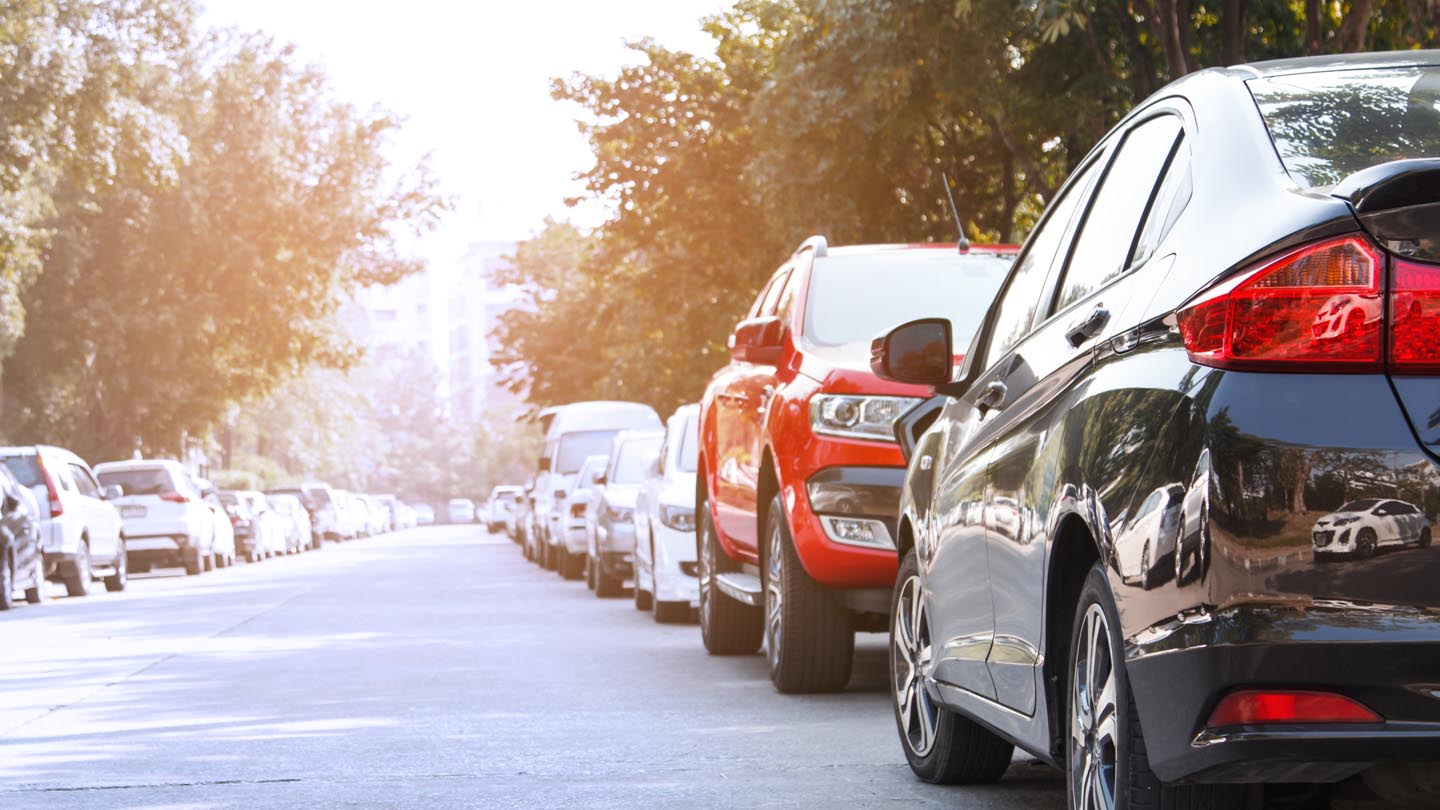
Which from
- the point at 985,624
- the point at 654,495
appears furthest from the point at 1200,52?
the point at 985,624

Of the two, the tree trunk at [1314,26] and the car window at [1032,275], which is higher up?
the tree trunk at [1314,26]

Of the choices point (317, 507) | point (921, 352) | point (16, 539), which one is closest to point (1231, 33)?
point (921, 352)

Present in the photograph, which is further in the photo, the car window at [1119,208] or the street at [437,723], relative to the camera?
the street at [437,723]

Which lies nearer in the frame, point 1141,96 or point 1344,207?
point 1344,207

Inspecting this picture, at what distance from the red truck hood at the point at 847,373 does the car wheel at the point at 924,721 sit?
202cm

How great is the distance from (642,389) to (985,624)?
32.3 metres

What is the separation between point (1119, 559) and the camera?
3.70m

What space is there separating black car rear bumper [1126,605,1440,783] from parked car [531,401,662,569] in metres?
21.7

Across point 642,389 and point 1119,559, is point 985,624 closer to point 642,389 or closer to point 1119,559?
point 1119,559

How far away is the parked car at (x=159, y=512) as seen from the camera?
3145 centimetres

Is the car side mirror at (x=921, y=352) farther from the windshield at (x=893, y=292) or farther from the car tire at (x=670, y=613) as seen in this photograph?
the car tire at (x=670, y=613)

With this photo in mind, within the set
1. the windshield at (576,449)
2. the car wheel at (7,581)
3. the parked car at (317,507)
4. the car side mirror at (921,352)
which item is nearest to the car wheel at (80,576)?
the car wheel at (7,581)

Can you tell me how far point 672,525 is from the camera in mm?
15117

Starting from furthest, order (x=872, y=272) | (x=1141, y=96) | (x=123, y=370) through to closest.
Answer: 1. (x=123, y=370)
2. (x=1141, y=96)
3. (x=872, y=272)
